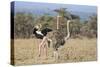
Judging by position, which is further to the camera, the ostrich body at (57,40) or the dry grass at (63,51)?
the ostrich body at (57,40)

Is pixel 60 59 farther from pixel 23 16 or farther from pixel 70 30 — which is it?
pixel 23 16

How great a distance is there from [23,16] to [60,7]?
0.46 metres

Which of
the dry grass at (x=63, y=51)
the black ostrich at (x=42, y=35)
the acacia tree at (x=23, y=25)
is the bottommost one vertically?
the dry grass at (x=63, y=51)

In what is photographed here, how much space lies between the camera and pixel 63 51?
236cm

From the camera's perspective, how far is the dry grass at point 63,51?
217 centimetres

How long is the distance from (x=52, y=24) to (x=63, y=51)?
0.34 metres

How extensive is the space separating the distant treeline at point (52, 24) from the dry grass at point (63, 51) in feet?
0.24

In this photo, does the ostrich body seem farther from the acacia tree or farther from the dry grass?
the acacia tree

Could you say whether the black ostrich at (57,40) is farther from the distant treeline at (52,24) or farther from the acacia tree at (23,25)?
the acacia tree at (23,25)

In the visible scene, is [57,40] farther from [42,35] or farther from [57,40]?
[42,35]

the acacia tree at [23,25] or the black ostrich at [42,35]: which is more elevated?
the acacia tree at [23,25]

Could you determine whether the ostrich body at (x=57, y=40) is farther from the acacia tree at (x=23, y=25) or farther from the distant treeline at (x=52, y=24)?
the acacia tree at (x=23, y=25)

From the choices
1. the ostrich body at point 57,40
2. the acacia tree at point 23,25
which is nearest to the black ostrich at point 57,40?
the ostrich body at point 57,40

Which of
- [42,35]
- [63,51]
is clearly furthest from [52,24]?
[63,51]
